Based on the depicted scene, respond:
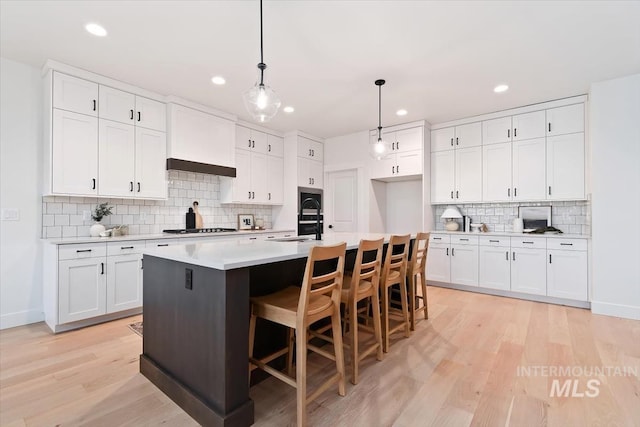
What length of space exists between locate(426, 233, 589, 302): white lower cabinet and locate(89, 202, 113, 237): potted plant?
14.5ft

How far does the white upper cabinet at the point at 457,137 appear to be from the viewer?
4.69m

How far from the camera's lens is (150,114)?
379 cm

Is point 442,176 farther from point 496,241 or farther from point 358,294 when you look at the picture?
point 358,294

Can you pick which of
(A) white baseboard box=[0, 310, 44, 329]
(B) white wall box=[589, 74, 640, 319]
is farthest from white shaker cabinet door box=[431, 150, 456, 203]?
(A) white baseboard box=[0, 310, 44, 329]

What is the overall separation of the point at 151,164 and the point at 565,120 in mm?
5310

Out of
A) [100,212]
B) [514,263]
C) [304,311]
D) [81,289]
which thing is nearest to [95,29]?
[100,212]

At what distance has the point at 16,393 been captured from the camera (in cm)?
195

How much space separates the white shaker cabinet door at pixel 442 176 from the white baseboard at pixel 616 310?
7.03 feet

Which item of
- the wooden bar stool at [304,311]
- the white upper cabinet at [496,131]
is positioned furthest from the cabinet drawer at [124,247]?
the white upper cabinet at [496,131]

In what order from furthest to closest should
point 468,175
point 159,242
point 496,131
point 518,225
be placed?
1. point 468,175
2. point 496,131
3. point 518,225
4. point 159,242

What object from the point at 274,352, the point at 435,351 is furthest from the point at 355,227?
the point at 274,352

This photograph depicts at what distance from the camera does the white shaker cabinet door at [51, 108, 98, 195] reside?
3.07 m

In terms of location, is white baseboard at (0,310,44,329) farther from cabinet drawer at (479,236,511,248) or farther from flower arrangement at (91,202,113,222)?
cabinet drawer at (479,236,511,248)

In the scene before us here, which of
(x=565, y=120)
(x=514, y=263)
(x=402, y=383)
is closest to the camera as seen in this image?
(x=402, y=383)
